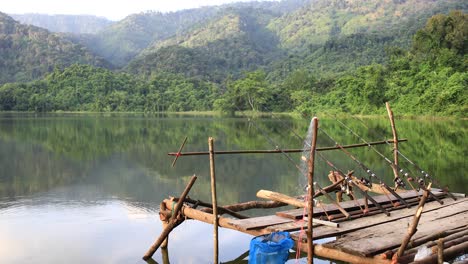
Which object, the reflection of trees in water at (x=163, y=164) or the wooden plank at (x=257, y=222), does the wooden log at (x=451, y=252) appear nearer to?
the wooden plank at (x=257, y=222)

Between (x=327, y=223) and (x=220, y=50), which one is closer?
(x=327, y=223)

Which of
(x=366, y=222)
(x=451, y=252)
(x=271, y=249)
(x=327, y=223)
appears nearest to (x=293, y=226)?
(x=327, y=223)

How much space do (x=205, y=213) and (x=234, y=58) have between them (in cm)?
12183

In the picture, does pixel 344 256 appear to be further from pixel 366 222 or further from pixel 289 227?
pixel 366 222

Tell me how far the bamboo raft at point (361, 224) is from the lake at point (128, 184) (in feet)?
3.07

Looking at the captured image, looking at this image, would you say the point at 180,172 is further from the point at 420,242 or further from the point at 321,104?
the point at 321,104

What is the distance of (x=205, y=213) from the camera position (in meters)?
7.81

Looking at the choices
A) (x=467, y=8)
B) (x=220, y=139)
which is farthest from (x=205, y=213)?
(x=467, y=8)

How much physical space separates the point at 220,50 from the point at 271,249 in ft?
419

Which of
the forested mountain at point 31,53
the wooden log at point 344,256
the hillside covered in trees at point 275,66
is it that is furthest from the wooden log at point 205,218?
the forested mountain at point 31,53

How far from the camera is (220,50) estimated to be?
13175cm

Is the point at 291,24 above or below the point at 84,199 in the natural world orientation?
above

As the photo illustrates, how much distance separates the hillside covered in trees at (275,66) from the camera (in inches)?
1880

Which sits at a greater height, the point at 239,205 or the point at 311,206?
the point at 311,206
